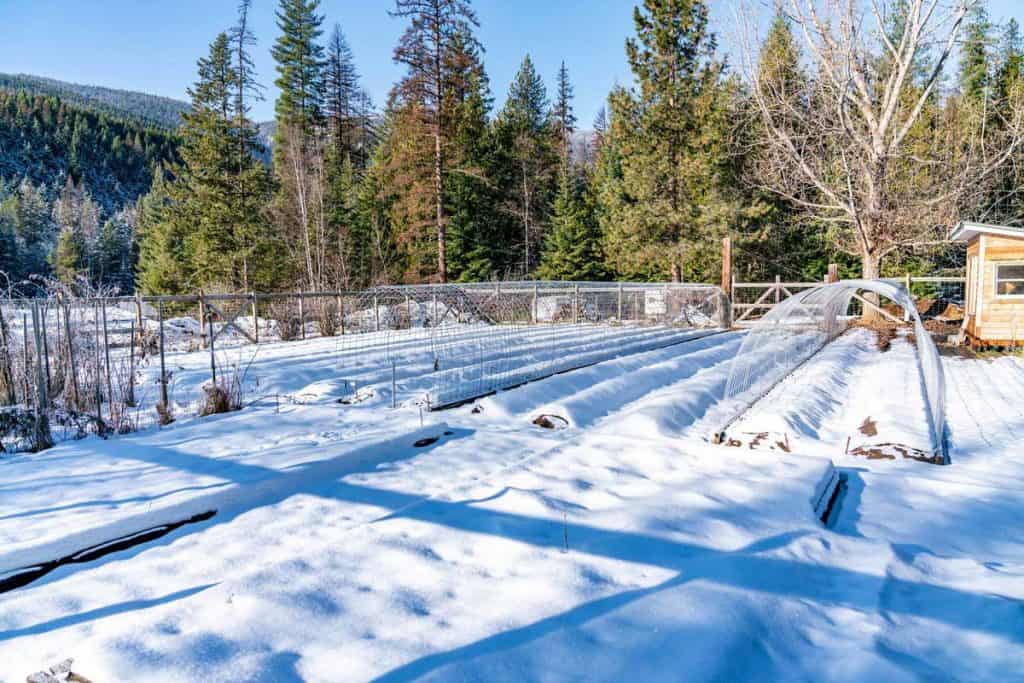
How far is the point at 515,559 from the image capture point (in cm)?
226

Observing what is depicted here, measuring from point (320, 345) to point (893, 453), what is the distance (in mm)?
8852

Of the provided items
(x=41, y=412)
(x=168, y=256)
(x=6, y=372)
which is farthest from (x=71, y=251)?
(x=41, y=412)

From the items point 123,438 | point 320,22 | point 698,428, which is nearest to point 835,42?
point 698,428

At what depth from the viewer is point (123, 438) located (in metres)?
4.34

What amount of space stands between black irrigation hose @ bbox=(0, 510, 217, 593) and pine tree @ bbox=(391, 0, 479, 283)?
14.8 m

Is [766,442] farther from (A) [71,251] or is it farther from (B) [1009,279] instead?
(A) [71,251]

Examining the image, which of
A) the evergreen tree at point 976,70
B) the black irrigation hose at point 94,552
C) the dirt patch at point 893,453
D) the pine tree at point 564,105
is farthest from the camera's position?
the pine tree at point 564,105

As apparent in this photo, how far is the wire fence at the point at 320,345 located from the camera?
4586 millimetres

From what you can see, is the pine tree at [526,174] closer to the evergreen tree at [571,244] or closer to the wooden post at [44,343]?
the evergreen tree at [571,244]

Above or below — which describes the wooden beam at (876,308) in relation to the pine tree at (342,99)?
below

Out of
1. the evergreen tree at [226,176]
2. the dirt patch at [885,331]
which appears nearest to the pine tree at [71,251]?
the evergreen tree at [226,176]

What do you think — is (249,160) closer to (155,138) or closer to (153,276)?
(153,276)

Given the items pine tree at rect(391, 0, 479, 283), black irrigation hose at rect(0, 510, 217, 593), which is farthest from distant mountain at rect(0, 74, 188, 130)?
black irrigation hose at rect(0, 510, 217, 593)

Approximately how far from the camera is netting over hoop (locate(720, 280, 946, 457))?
4.23m
